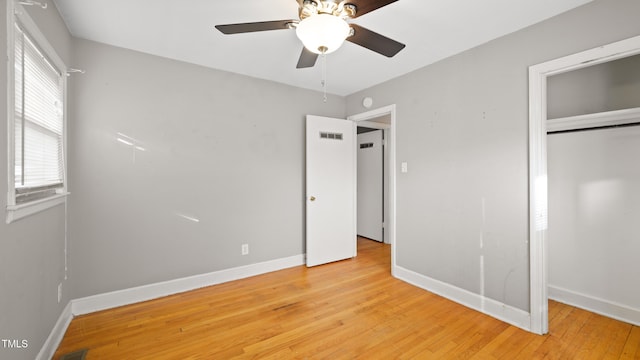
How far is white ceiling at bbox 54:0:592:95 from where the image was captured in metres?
1.89

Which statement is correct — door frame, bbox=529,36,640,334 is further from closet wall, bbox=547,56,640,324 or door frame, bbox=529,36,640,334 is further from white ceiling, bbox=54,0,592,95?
closet wall, bbox=547,56,640,324

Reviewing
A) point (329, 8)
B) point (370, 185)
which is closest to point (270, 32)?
point (329, 8)

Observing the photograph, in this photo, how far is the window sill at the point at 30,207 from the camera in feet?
4.12

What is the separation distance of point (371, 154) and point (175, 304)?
3.88 metres

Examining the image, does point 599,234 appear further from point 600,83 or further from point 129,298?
point 129,298

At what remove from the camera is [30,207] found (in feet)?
4.79

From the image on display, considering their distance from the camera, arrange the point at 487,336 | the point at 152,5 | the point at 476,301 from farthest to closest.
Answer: the point at 476,301 → the point at 487,336 → the point at 152,5

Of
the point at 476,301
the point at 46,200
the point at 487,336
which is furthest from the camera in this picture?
the point at 476,301

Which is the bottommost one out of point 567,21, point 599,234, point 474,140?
point 599,234

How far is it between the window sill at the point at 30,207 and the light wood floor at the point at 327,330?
3.44 ft

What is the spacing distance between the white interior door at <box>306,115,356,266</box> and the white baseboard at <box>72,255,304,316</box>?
516 mm

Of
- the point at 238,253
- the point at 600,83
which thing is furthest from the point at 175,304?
the point at 600,83

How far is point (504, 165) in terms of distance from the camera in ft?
7.50

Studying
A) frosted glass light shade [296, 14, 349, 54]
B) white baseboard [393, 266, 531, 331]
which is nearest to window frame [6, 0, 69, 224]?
frosted glass light shade [296, 14, 349, 54]
